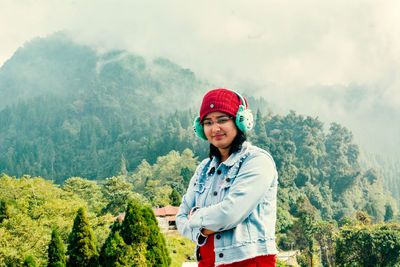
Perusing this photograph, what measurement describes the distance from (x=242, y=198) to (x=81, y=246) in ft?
49.3

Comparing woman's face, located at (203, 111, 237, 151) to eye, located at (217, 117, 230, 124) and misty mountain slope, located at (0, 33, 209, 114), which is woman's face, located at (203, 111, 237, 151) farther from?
misty mountain slope, located at (0, 33, 209, 114)

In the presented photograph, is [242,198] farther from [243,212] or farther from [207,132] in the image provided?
[207,132]

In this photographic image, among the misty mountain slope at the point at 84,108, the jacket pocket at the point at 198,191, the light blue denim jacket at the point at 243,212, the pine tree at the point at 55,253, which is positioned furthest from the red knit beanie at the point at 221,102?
the misty mountain slope at the point at 84,108

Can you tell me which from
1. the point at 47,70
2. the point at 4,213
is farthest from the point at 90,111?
the point at 4,213

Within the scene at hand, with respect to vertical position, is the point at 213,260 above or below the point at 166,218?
below

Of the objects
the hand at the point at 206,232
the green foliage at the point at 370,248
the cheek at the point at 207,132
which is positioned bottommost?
the green foliage at the point at 370,248

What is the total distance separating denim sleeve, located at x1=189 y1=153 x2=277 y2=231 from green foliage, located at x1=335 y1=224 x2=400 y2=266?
21480 mm

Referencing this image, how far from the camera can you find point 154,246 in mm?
15891

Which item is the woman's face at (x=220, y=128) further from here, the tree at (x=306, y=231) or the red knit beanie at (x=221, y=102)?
the tree at (x=306, y=231)

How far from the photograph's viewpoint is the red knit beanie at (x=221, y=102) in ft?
7.05

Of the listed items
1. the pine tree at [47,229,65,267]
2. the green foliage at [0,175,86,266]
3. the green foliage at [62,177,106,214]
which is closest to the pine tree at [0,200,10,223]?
the green foliage at [0,175,86,266]

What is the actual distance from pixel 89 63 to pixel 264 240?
193 metres

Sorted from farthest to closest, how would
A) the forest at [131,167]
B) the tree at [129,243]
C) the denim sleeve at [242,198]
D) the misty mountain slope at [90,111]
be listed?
1. the misty mountain slope at [90,111]
2. the forest at [131,167]
3. the tree at [129,243]
4. the denim sleeve at [242,198]

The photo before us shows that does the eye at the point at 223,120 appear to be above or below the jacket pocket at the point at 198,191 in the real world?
above
